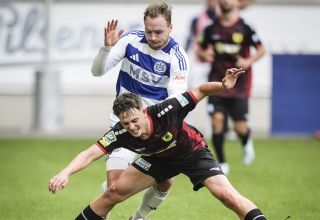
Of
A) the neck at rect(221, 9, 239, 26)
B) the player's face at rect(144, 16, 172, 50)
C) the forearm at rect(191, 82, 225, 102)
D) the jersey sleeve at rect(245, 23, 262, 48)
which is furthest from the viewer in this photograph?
the neck at rect(221, 9, 239, 26)

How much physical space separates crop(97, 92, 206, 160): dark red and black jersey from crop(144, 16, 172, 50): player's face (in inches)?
29.9

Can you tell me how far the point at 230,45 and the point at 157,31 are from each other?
16.3ft

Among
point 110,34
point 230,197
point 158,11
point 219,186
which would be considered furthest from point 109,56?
point 230,197

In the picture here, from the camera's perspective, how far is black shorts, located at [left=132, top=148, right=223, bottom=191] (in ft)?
25.8

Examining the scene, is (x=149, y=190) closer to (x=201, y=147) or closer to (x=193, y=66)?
(x=201, y=147)

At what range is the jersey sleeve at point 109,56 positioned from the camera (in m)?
8.55

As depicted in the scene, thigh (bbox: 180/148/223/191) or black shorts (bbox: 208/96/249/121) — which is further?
black shorts (bbox: 208/96/249/121)

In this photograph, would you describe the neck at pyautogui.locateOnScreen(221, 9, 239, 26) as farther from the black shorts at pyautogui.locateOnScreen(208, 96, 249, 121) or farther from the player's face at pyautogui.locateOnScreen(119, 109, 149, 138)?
the player's face at pyautogui.locateOnScreen(119, 109, 149, 138)

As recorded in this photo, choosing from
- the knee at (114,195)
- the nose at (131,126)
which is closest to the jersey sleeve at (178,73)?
the nose at (131,126)

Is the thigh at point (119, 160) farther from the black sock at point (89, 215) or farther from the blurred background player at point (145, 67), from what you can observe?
the black sock at point (89, 215)

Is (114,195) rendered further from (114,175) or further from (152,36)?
(152,36)

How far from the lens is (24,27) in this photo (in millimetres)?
19562

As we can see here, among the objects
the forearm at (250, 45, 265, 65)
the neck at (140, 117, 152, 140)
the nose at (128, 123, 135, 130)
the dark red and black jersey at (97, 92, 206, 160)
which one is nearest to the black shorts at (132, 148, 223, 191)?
the dark red and black jersey at (97, 92, 206, 160)

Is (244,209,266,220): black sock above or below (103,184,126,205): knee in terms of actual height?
below
